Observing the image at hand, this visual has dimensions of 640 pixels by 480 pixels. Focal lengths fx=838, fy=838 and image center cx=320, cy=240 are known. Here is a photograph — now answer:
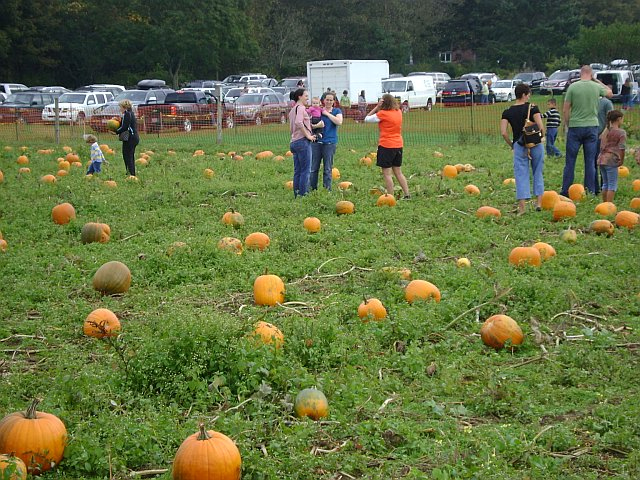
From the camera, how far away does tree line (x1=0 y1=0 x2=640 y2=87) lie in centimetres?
6469

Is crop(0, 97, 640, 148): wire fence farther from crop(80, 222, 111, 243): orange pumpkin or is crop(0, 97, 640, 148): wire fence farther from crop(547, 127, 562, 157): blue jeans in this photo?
crop(80, 222, 111, 243): orange pumpkin

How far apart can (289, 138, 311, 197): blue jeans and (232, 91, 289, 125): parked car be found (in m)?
18.8

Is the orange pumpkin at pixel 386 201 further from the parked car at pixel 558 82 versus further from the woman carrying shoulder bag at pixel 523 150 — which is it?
the parked car at pixel 558 82

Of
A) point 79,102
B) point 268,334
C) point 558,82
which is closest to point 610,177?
point 268,334

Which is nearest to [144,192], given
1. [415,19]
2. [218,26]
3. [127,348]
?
[127,348]

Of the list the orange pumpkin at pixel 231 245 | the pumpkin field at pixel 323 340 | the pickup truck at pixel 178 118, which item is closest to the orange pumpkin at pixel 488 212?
the pumpkin field at pixel 323 340

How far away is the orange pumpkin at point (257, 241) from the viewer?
998 cm

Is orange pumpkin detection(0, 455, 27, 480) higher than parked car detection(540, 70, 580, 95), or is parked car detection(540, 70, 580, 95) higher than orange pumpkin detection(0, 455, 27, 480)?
A: parked car detection(540, 70, 580, 95)

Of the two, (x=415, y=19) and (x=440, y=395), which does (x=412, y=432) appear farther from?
(x=415, y=19)

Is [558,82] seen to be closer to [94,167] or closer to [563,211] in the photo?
[94,167]

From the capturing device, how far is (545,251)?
910 centimetres

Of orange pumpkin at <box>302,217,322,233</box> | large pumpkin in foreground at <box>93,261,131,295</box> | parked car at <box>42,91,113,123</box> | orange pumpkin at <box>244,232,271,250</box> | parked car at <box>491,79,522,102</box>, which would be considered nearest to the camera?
large pumpkin in foreground at <box>93,261,131,295</box>

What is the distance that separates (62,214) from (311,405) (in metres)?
7.68

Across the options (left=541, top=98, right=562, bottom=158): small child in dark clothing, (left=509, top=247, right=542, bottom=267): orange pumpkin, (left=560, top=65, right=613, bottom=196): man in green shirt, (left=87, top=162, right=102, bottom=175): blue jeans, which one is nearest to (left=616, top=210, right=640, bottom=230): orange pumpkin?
(left=509, top=247, right=542, bottom=267): orange pumpkin
